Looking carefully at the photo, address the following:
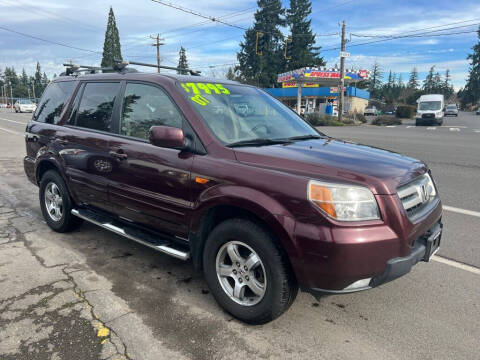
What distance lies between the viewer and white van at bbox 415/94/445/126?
3334 centimetres

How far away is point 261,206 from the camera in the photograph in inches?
99.2

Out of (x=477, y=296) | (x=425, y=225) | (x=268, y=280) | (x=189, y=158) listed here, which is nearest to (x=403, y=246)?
(x=425, y=225)

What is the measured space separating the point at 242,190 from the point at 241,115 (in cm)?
104

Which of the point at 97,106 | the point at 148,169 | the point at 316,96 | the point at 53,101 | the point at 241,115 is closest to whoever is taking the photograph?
the point at 148,169

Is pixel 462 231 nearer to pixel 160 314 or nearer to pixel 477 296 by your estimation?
pixel 477 296

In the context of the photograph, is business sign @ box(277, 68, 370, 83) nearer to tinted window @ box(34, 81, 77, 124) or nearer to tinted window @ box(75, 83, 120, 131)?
tinted window @ box(34, 81, 77, 124)

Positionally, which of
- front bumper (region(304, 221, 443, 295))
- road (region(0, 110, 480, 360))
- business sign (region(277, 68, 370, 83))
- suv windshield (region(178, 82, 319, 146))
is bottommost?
road (region(0, 110, 480, 360))

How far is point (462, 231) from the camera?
472 cm

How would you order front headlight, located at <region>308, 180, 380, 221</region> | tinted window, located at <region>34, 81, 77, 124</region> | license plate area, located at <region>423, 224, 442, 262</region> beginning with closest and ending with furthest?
front headlight, located at <region>308, 180, 380, 221</region>
license plate area, located at <region>423, 224, 442, 262</region>
tinted window, located at <region>34, 81, 77, 124</region>

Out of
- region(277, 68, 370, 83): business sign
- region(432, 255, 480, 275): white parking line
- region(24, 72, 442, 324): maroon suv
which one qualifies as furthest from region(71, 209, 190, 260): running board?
region(277, 68, 370, 83): business sign

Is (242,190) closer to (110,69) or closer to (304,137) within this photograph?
(304,137)

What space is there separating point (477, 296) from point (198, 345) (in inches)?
92.8

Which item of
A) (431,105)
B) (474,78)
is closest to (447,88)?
(474,78)

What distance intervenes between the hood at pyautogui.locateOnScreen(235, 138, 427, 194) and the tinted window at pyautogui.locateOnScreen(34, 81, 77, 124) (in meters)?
2.86
